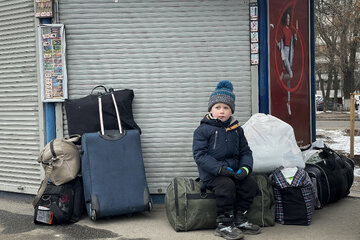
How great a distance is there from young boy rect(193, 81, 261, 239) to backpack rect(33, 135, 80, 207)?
1415 millimetres

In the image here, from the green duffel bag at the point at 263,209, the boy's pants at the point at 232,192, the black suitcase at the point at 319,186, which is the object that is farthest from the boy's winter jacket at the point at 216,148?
the black suitcase at the point at 319,186

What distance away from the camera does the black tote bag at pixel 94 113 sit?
539 cm

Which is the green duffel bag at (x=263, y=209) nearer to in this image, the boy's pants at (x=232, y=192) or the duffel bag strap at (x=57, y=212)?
the boy's pants at (x=232, y=192)

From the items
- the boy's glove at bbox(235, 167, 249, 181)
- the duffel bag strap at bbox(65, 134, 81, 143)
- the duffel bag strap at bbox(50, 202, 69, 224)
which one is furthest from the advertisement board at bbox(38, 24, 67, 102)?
the boy's glove at bbox(235, 167, 249, 181)

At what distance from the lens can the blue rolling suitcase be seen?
4953 mm

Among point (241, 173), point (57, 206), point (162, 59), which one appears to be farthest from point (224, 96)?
point (57, 206)

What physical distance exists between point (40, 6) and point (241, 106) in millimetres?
2822

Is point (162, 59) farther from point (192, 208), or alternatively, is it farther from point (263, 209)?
point (263, 209)

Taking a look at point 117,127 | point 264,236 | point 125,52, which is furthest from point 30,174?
point 264,236

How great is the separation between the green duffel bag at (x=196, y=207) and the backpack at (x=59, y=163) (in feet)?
3.76

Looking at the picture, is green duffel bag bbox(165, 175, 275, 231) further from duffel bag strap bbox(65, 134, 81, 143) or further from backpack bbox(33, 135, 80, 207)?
duffel bag strap bbox(65, 134, 81, 143)

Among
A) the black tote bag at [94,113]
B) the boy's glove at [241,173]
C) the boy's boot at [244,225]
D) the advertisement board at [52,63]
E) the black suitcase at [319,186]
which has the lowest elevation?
the boy's boot at [244,225]

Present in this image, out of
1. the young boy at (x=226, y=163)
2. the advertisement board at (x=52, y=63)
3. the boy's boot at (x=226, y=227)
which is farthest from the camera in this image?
the advertisement board at (x=52, y=63)

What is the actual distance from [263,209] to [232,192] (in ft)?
1.66
